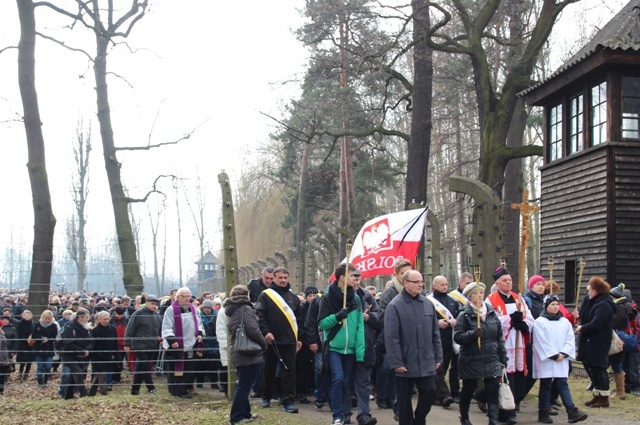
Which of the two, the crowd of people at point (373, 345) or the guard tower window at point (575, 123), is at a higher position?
the guard tower window at point (575, 123)

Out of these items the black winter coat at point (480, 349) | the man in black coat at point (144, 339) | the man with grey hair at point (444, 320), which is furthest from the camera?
the man in black coat at point (144, 339)

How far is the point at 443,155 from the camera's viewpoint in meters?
48.7

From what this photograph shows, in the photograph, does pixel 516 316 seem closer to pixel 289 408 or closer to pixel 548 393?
pixel 548 393

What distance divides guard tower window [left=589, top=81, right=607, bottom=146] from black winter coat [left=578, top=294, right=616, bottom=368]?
7856 millimetres

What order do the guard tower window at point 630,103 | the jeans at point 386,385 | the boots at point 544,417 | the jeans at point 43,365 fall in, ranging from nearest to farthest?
the boots at point 544,417, the jeans at point 386,385, the jeans at point 43,365, the guard tower window at point 630,103

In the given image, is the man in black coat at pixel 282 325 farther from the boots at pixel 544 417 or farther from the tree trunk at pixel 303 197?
the tree trunk at pixel 303 197

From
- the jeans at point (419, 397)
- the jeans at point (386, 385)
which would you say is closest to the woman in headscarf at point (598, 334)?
the jeans at point (386, 385)

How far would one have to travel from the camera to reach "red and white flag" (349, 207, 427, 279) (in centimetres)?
1367

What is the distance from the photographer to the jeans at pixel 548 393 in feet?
38.0

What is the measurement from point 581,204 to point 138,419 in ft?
43.1

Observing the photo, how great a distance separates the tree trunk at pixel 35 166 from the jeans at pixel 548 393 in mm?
11131

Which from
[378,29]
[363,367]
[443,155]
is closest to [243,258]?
[443,155]

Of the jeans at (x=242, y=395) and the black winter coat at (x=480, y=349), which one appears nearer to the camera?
the black winter coat at (x=480, y=349)

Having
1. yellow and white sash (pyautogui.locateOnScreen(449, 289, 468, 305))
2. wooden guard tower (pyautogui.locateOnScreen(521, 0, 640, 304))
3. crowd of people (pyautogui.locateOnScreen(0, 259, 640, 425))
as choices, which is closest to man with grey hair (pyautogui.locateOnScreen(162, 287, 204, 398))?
crowd of people (pyautogui.locateOnScreen(0, 259, 640, 425))
